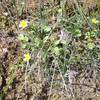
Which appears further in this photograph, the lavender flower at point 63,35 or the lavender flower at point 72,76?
the lavender flower at point 63,35

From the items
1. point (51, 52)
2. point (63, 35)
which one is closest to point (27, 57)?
point (51, 52)

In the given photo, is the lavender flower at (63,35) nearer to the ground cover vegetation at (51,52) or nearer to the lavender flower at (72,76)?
the ground cover vegetation at (51,52)

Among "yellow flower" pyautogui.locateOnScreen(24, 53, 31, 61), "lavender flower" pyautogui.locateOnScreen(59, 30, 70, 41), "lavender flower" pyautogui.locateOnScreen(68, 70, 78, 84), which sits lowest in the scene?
"lavender flower" pyautogui.locateOnScreen(68, 70, 78, 84)

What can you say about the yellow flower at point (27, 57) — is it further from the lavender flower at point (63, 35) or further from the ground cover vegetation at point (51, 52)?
the lavender flower at point (63, 35)

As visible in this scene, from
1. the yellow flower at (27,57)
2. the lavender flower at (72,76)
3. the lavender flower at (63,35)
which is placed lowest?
the lavender flower at (72,76)

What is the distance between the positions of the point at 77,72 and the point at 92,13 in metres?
0.53

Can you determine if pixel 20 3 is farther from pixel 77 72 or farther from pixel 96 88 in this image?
pixel 96 88

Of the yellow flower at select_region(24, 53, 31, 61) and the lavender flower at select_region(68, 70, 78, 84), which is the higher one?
the yellow flower at select_region(24, 53, 31, 61)

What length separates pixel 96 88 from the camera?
235 cm

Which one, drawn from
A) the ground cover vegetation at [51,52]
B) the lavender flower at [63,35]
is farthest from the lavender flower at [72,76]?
the lavender flower at [63,35]

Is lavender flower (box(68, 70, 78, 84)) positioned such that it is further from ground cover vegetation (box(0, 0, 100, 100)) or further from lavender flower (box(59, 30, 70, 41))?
lavender flower (box(59, 30, 70, 41))

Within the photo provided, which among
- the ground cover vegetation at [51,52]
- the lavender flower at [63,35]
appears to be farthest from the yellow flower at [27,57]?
the lavender flower at [63,35]

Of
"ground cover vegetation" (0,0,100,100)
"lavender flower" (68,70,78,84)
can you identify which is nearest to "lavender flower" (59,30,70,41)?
"ground cover vegetation" (0,0,100,100)

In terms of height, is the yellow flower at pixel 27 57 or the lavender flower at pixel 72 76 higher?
the yellow flower at pixel 27 57
